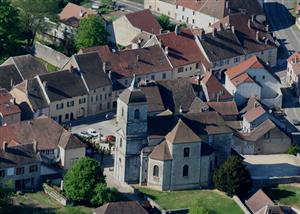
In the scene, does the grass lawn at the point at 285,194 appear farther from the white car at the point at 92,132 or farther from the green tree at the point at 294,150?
the white car at the point at 92,132

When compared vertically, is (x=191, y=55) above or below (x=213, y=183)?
above

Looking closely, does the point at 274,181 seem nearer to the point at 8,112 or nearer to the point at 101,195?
the point at 101,195

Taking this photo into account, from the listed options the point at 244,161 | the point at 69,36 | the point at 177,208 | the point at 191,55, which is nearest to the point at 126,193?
the point at 177,208

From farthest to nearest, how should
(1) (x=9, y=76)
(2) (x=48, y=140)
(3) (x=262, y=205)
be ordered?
(1) (x=9, y=76) < (2) (x=48, y=140) < (3) (x=262, y=205)

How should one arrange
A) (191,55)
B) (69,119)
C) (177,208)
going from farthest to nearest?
(191,55), (69,119), (177,208)

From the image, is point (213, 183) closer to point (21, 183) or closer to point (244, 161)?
point (244, 161)

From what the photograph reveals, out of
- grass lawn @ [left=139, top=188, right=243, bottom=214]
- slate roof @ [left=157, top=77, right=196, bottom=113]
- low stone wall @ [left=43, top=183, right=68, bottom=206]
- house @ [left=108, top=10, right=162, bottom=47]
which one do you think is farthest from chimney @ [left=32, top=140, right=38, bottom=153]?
house @ [left=108, top=10, right=162, bottom=47]

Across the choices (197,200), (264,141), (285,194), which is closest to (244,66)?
(264,141)

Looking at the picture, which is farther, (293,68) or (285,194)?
(293,68)
